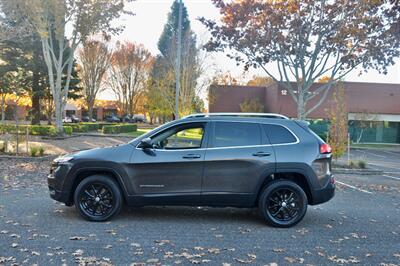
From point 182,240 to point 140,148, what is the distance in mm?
1679

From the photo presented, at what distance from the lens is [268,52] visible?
57.4 ft

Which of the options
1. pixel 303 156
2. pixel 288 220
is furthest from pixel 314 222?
pixel 303 156

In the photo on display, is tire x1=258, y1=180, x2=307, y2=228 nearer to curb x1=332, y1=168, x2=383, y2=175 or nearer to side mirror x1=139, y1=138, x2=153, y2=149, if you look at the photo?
side mirror x1=139, y1=138, x2=153, y2=149

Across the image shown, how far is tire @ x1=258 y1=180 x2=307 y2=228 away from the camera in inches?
242

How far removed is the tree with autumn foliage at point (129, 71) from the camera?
4878 cm

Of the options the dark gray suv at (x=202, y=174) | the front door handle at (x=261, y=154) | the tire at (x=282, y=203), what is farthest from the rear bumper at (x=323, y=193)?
the front door handle at (x=261, y=154)

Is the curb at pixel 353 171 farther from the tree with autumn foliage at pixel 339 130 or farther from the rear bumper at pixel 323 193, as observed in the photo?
the rear bumper at pixel 323 193

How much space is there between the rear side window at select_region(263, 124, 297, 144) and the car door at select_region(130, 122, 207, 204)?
112 centimetres

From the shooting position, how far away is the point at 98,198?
20.2 feet

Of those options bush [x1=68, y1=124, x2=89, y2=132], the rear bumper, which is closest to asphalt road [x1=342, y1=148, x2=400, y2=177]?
the rear bumper

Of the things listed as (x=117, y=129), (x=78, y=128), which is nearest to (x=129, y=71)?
(x=117, y=129)

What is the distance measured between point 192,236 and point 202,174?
1046mm

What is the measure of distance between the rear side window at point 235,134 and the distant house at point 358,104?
30637 millimetres

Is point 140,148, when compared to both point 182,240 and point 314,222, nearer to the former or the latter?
point 182,240
